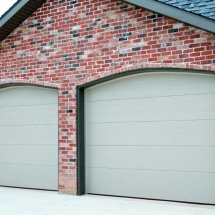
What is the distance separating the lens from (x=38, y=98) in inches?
421

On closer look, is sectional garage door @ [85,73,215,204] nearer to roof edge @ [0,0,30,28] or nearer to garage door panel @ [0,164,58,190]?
garage door panel @ [0,164,58,190]

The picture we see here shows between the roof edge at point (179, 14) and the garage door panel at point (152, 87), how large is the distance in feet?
3.58

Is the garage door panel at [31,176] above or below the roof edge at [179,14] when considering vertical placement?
below

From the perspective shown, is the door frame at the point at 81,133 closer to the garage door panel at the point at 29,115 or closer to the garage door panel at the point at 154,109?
the garage door panel at the point at 154,109

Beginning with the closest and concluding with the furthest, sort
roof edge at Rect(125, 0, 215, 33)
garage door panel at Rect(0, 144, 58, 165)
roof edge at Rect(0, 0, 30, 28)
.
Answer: roof edge at Rect(125, 0, 215, 33) < roof edge at Rect(0, 0, 30, 28) < garage door panel at Rect(0, 144, 58, 165)

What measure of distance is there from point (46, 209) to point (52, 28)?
4.45m

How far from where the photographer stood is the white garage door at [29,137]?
10398mm

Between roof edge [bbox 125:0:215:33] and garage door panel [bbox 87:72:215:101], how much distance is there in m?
1.09

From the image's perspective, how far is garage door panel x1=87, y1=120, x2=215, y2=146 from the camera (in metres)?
8.32

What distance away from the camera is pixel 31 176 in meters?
10.7

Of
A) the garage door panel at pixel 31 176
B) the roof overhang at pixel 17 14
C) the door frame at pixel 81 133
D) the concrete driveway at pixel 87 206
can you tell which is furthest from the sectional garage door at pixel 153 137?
the roof overhang at pixel 17 14

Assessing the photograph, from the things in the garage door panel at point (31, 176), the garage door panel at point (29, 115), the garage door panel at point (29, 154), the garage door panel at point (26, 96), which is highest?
the garage door panel at point (26, 96)

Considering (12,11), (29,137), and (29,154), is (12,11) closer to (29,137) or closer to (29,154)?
(29,137)

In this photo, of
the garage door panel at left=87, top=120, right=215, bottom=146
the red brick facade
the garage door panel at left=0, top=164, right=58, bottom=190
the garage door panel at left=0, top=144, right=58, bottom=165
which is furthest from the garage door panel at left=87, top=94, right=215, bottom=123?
the garage door panel at left=0, top=164, right=58, bottom=190
